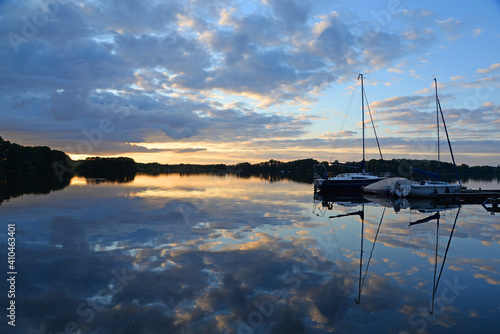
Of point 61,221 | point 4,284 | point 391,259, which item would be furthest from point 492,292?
point 61,221

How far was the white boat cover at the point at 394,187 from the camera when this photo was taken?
48.6m

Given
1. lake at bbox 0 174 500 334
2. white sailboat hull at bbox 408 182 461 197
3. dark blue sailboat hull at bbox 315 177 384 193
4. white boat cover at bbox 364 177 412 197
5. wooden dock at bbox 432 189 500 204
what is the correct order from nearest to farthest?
lake at bbox 0 174 500 334, wooden dock at bbox 432 189 500 204, white sailboat hull at bbox 408 182 461 197, white boat cover at bbox 364 177 412 197, dark blue sailboat hull at bbox 315 177 384 193

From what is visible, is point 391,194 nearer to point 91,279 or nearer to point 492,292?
point 492,292

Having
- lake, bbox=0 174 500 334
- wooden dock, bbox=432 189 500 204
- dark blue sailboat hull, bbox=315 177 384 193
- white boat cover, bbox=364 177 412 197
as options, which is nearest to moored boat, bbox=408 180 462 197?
wooden dock, bbox=432 189 500 204

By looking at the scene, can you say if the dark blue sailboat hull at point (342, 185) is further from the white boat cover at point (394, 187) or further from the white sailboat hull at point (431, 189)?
the white sailboat hull at point (431, 189)

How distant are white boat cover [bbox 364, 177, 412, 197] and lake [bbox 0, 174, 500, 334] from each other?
2465 centimetres

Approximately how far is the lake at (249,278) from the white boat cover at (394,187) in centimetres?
2465

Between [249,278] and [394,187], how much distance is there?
43.2 m

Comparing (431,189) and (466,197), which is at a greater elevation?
(431,189)

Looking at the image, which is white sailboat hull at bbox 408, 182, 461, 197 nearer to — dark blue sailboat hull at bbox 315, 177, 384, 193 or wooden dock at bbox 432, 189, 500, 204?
wooden dock at bbox 432, 189, 500, 204

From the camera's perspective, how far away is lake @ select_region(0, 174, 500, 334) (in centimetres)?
913

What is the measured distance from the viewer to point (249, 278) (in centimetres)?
1254

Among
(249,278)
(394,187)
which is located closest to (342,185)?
(394,187)

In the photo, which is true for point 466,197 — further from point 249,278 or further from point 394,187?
point 249,278
